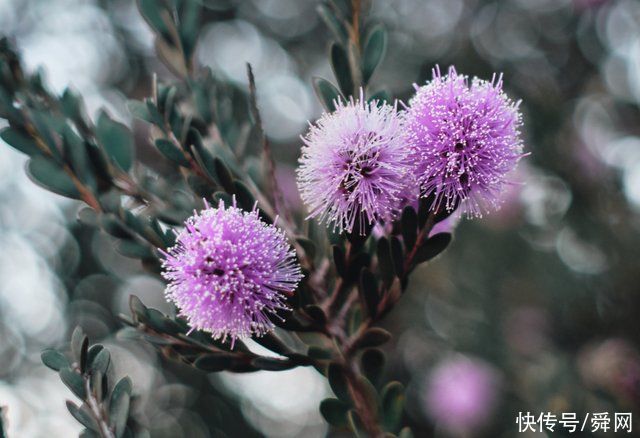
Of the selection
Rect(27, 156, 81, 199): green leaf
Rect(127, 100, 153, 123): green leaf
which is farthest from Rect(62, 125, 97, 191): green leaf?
Rect(127, 100, 153, 123): green leaf

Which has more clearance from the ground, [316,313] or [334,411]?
[316,313]

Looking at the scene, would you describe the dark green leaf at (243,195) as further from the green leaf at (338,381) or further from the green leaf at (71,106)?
the green leaf at (71,106)

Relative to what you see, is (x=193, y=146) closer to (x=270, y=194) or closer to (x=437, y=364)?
(x=270, y=194)

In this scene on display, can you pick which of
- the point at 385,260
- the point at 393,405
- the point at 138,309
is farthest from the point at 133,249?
the point at 393,405

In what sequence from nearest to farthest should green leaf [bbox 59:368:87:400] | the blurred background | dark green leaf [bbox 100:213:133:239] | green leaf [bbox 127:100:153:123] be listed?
green leaf [bbox 59:368:87:400], dark green leaf [bbox 100:213:133:239], green leaf [bbox 127:100:153:123], the blurred background

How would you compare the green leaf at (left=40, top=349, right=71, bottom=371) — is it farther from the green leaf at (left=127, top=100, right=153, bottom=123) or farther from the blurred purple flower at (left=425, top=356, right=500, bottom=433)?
the blurred purple flower at (left=425, top=356, right=500, bottom=433)

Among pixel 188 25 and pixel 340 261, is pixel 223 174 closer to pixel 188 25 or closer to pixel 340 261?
pixel 340 261

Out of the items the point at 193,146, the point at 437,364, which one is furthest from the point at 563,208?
the point at 193,146
